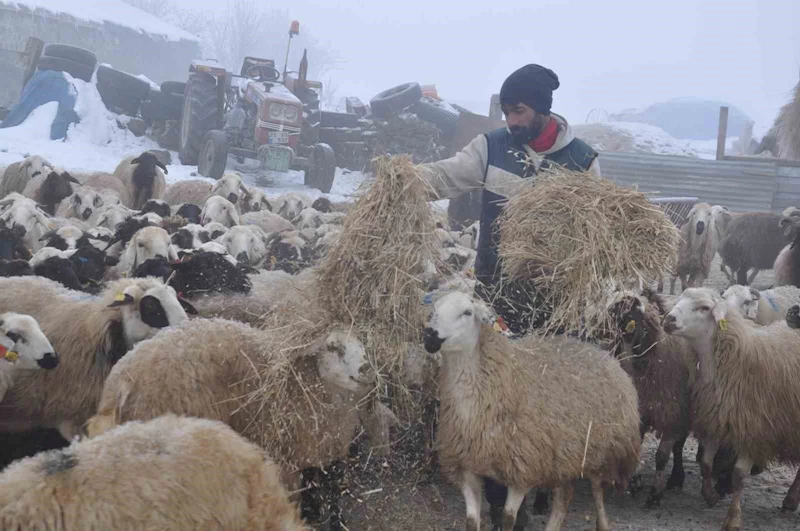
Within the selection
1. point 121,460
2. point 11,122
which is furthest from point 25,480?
point 11,122

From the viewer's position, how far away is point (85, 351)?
16.7 ft

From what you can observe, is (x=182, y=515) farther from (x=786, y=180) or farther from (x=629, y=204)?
(x=786, y=180)

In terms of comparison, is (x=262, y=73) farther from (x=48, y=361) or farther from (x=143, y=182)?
(x=48, y=361)

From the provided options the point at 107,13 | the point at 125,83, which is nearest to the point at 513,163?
the point at 125,83

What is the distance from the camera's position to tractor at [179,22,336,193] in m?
18.8

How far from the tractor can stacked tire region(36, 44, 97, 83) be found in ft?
23.4

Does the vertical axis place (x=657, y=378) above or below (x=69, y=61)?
below

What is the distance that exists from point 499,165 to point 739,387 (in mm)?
2462

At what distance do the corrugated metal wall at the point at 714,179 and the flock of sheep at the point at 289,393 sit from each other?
1500 cm

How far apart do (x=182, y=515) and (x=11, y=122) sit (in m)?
23.7

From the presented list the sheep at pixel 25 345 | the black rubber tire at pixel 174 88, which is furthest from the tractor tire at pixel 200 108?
the sheep at pixel 25 345

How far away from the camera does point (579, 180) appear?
16.5ft

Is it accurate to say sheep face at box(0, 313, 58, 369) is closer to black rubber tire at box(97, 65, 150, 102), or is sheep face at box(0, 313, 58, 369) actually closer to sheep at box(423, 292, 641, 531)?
sheep at box(423, 292, 641, 531)

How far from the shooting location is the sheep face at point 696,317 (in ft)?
20.0
